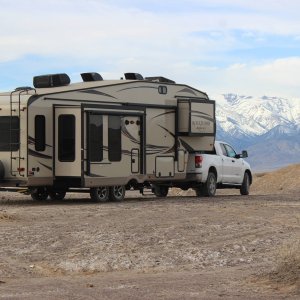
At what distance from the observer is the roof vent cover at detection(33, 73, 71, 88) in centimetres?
2144

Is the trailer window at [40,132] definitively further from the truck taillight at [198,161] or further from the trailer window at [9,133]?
the truck taillight at [198,161]

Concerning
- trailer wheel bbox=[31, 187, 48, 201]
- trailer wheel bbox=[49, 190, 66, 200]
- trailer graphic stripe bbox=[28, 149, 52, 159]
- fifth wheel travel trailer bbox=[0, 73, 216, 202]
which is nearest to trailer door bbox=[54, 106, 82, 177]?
fifth wheel travel trailer bbox=[0, 73, 216, 202]

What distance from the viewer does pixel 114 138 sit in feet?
68.3

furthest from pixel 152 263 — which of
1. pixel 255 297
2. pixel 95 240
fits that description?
pixel 255 297

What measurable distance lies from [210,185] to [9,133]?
732cm

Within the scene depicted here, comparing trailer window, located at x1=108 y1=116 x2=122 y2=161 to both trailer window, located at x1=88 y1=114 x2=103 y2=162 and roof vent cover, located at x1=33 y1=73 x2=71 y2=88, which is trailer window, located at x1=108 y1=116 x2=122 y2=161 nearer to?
trailer window, located at x1=88 y1=114 x2=103 y2=162

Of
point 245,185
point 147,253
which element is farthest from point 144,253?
point 245,185

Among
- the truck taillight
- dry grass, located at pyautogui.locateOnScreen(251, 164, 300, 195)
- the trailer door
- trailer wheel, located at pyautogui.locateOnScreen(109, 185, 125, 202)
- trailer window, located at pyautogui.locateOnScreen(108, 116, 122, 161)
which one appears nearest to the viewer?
the trailer door

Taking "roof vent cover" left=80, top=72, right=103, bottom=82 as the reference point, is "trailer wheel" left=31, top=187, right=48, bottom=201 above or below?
below

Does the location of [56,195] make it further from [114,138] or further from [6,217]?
[6,217]

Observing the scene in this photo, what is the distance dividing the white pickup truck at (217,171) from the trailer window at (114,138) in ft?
11.6

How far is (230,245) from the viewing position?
13438 millimetres

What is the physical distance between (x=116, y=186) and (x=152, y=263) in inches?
369

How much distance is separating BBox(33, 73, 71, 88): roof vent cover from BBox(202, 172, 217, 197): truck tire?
5656mm
